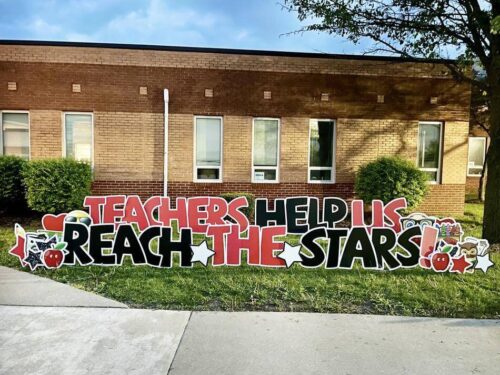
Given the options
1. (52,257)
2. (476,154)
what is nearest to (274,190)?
(52,257)

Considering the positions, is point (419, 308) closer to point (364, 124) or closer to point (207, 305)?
point (207, 305)

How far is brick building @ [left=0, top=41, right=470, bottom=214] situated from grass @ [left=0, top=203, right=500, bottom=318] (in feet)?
18.2

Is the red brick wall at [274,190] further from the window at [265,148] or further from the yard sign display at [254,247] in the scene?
the yard sign display at [254,247]

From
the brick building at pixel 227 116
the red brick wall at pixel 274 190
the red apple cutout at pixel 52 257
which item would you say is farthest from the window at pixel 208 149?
the red apple cutout at pixel 52 257

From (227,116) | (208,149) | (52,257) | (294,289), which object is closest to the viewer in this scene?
(294,289)

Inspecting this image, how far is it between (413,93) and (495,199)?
5355 millimetres

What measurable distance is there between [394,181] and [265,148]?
3807mm

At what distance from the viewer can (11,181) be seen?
33.9 feet

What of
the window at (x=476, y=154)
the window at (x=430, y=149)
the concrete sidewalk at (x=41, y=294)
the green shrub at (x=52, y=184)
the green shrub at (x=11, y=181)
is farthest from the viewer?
the window at (x=476, y=154)

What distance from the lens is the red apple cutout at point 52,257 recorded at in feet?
19.7

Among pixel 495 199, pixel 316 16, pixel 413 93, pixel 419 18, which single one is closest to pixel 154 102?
pixel 316 16

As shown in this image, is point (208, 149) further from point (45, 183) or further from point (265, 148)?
point (45, 183)

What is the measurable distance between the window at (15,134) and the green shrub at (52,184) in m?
1.72

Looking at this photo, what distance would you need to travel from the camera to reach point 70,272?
6016 mm
